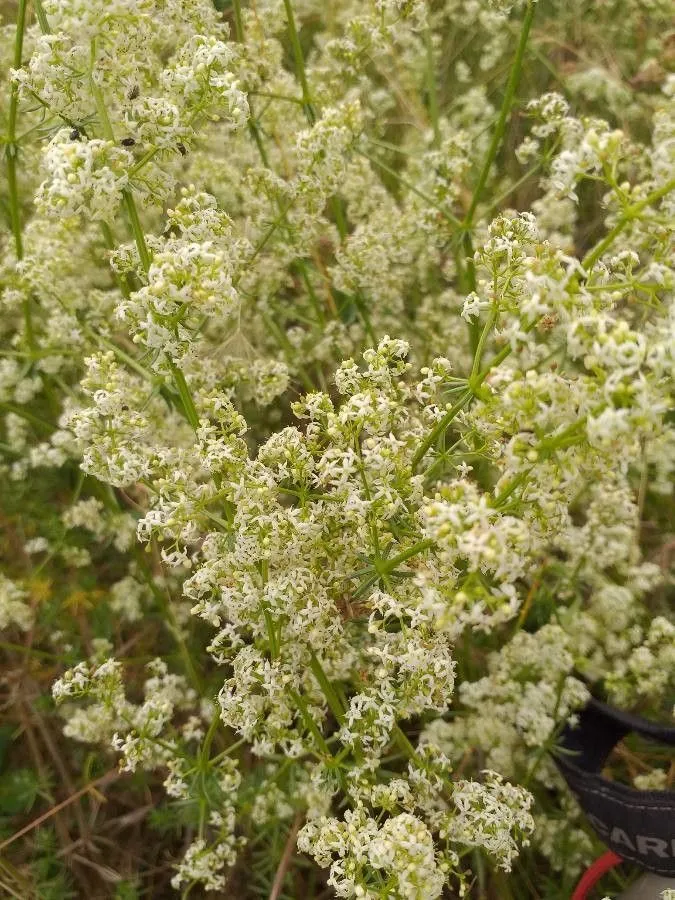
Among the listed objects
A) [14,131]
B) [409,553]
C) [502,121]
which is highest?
[502,121]

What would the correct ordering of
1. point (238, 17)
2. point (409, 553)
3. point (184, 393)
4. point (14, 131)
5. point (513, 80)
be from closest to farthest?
point (409, 553) → point (184, 393) → point (513, 80) → point (14, 131) → point (238, 17)

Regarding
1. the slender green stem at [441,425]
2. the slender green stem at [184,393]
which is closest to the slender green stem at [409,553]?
the slender green stem at [441,425]

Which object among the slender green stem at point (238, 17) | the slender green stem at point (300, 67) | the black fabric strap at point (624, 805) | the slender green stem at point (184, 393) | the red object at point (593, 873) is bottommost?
the red object at point (593, 873)

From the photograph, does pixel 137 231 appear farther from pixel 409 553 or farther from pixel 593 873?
pixel 593 873

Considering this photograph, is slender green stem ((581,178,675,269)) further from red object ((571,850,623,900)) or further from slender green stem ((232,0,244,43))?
red object ((571,850,623,900))

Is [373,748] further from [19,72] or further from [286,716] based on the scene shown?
[19,72]

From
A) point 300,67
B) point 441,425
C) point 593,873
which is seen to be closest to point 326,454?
point 441,425

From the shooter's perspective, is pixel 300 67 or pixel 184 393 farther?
pixel 300 67

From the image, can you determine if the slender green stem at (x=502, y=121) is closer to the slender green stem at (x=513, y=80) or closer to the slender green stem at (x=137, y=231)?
the slender green stem at (x=513, y=80)

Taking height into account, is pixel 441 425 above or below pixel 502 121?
below
